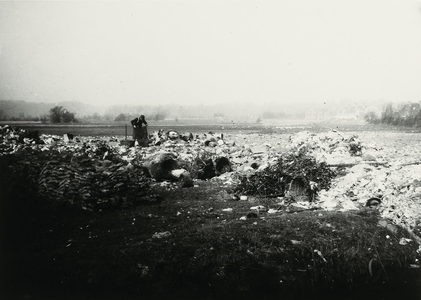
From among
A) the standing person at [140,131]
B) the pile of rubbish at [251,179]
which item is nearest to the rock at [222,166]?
the pile of rubbish at [251,179]

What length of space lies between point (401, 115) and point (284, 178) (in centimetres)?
1099

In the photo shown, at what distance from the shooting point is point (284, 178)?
16.9 ft

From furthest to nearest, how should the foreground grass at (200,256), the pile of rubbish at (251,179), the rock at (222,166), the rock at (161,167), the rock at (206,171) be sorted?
1. the rock at (222,166)
2. the rock at (206,171)
3. the rock at (161,167)
4. the pile of rubbish at (251,179)
5. the foreground grass at (200,256)

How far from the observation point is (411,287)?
9.20ft

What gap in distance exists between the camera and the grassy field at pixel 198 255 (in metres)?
2.63

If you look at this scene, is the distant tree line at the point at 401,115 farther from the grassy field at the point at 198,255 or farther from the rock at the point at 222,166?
the grassy field at the point at 198,255

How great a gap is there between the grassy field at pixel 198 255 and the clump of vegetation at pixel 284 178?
0.92 metres

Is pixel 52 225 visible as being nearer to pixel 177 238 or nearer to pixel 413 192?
pixel 177 238

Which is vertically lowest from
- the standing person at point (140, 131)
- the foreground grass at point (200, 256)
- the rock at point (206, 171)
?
the foreground grass at point (200, 256)

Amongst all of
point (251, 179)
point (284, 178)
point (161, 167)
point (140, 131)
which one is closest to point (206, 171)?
point (161, 167)

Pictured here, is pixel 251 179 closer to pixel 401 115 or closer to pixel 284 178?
pixel 284 178

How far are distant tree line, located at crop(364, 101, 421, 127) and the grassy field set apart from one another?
29.2 ft

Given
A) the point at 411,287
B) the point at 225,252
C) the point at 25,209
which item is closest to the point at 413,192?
the point at 411,287

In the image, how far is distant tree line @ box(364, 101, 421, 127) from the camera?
39.3 feet
